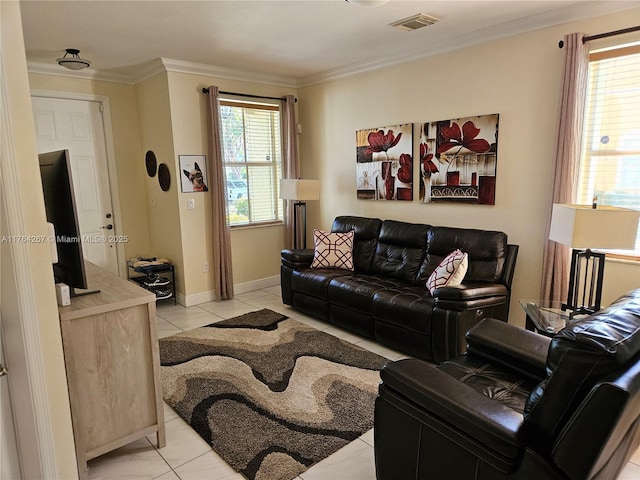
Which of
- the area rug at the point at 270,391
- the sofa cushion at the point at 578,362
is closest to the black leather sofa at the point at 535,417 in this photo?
the sofa cushion at the point at 578,362

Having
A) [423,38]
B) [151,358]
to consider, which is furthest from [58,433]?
[423,38]

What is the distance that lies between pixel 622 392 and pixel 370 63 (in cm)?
396

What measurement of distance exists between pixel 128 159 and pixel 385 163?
3003mm

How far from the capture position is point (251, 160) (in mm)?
4984

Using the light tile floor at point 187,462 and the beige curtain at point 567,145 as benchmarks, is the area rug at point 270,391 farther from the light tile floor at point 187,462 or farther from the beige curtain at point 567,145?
the beige curtain at point 567,145

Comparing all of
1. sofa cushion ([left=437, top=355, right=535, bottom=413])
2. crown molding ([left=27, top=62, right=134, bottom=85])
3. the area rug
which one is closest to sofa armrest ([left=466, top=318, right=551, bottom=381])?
sofa cushion ([left=437, top=355, right=535, bottom=413])

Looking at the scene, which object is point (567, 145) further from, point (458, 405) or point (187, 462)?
point (187, 462)

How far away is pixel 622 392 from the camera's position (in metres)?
1.11

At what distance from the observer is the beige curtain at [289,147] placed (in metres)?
5.09

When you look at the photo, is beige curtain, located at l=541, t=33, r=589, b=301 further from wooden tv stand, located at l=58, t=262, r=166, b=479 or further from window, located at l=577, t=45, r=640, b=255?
wooden tv stand, located at l=58, t=262, r=166, b=479

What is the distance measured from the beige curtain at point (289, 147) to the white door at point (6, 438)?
153 inches

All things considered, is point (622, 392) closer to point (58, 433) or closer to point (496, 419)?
point (496, 419)

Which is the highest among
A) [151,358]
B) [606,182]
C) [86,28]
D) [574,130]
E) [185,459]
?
[86,28]

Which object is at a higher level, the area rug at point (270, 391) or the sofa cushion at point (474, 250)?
the sofa cushion at point (474, 250)
